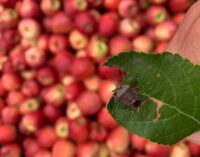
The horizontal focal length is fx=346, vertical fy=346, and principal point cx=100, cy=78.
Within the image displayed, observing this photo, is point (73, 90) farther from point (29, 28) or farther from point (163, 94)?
point (163, 94)

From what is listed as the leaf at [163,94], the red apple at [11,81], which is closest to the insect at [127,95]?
the leaf at [163,94]

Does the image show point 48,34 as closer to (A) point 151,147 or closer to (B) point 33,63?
(B) point 33,63

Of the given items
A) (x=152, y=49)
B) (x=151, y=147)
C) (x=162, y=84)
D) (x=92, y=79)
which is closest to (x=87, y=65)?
(x=92, y=79)

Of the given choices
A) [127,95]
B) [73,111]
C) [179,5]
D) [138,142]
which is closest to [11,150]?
[73,111]

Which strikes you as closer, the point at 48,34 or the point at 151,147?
the point at 151,147

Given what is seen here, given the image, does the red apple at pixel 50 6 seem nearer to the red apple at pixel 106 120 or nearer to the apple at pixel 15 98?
the apple at pixel 15 98

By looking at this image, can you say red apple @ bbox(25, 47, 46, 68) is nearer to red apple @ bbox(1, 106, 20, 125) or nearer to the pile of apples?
the pile of apples
